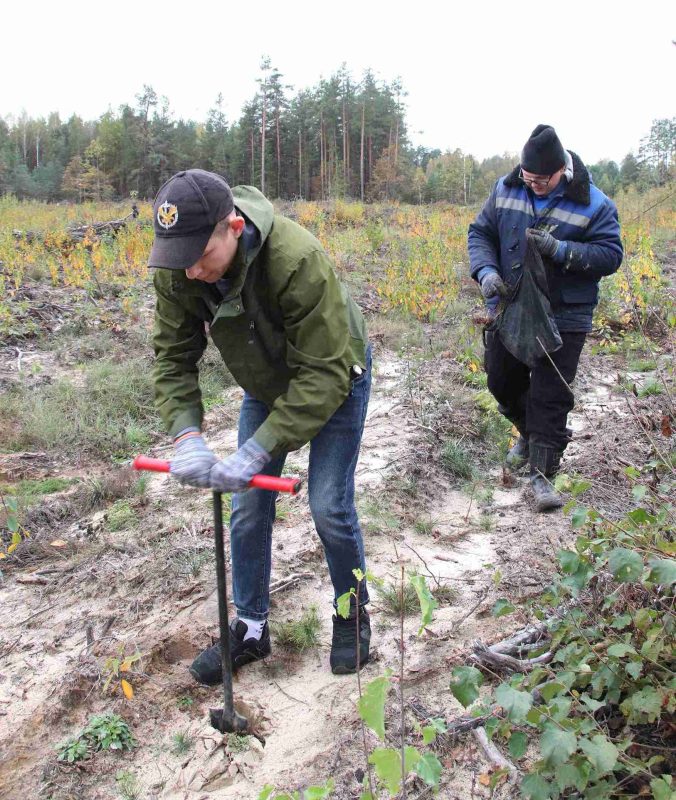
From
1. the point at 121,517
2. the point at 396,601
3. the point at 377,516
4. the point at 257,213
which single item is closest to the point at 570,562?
the point at 396,601

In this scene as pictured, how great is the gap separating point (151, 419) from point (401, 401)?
200 cm

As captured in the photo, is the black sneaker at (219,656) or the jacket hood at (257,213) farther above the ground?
the jacket hood at (257,213)

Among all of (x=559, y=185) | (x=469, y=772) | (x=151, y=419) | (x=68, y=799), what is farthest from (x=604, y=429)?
(x=68, y=799)

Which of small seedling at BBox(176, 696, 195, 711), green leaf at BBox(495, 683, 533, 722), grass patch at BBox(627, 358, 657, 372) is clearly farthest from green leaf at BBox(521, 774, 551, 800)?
grass patch at BBox(627, 358, 657, 372)

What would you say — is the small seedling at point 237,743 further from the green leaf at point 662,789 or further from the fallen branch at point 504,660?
the green leaf at point 662,789

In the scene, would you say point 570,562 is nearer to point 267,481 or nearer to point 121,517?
point 267,481

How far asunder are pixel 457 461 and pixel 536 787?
8.64 feet

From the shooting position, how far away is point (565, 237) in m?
3.23

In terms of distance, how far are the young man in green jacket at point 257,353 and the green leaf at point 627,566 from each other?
0.87 meters

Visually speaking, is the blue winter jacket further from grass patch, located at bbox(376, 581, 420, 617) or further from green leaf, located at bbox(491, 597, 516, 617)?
green leaf, located at bbox(491, 597, 516, 617)

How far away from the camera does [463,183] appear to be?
1529 inches

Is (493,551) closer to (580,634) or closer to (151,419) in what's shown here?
(580,634)

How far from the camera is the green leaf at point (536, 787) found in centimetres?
142

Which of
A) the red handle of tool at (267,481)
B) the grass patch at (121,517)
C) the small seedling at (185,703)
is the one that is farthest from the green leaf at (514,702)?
the grass patch at (121,517)
